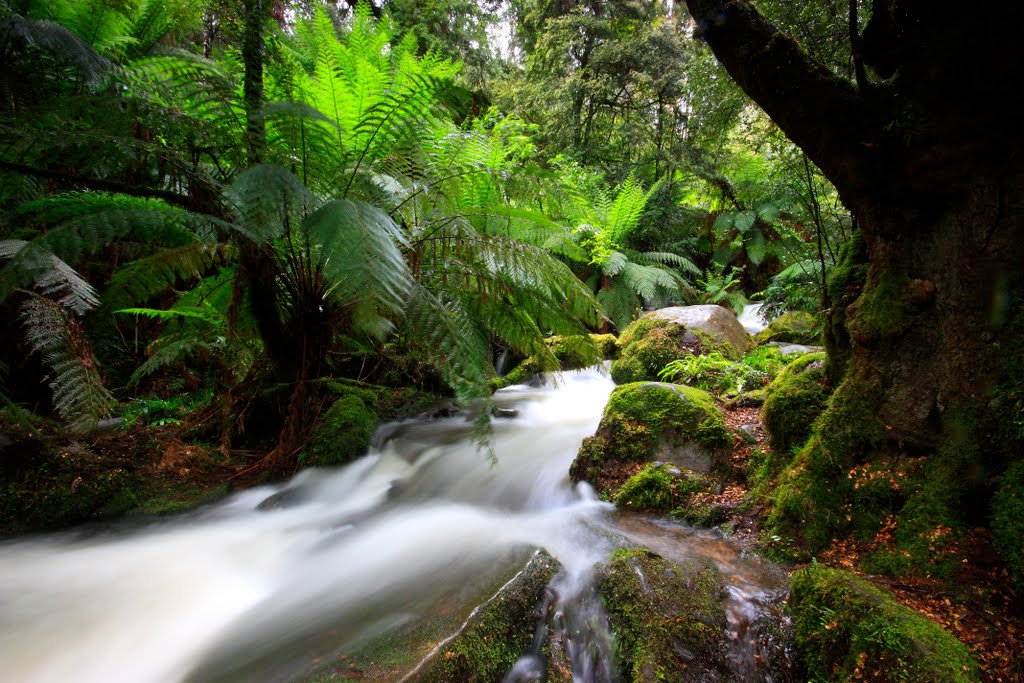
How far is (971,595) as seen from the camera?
1296 mm

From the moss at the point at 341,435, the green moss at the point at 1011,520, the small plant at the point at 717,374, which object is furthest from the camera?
the small plant at the point at 717,374

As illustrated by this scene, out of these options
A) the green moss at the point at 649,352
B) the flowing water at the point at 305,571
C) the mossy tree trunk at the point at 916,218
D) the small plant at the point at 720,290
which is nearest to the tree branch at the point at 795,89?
the mossy tree trunk at the point at 916,218

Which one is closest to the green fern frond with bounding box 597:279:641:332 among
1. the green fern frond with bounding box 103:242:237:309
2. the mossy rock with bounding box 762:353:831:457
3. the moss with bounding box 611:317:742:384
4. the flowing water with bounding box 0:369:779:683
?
the moss with bounding box 611:317:742:384

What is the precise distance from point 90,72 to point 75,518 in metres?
2.20

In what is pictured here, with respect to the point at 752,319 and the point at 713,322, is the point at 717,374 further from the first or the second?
the point at 752,319

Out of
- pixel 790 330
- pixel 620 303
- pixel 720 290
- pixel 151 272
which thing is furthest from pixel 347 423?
pixel 720 290

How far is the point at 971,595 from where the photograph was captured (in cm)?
130

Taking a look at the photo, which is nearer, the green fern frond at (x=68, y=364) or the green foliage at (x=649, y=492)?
the green fern frond at (x=68, y=364)

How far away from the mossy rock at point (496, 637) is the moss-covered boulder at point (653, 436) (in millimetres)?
943

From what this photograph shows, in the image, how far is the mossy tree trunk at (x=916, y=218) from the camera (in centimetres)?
141

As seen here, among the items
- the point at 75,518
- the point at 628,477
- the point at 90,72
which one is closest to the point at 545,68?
the point at 90,72

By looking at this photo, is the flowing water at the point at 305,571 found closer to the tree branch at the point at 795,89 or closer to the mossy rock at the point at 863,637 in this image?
the mossy rock at the point at 863,637

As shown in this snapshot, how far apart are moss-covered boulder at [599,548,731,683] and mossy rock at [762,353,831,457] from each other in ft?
2.64

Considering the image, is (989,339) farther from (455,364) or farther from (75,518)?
(75,518)
